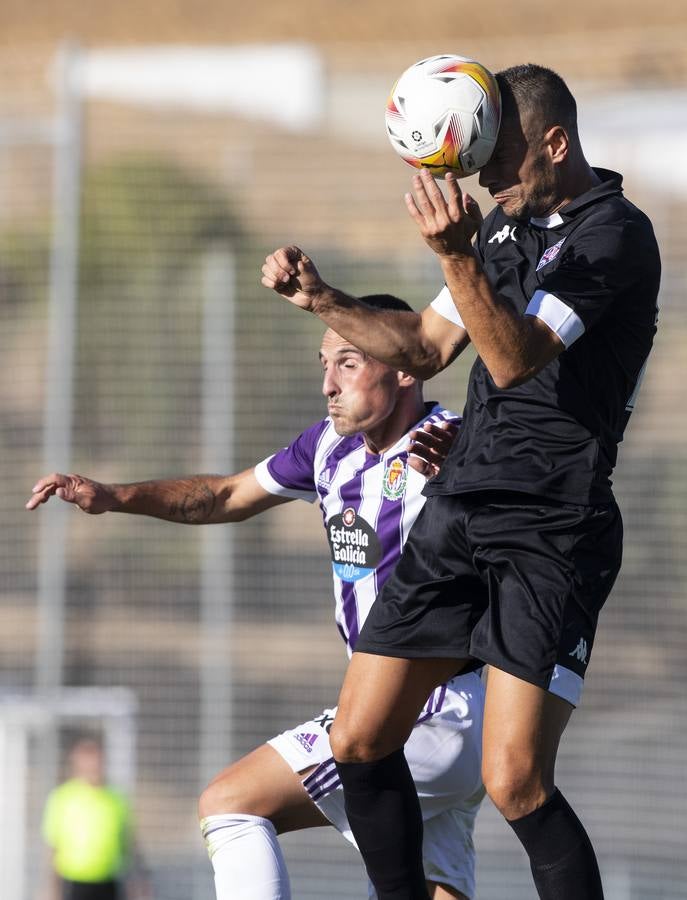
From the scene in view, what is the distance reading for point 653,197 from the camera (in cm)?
1599

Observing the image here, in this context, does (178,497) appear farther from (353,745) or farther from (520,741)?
(520,741)

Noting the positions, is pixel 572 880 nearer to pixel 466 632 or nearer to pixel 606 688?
pixel 466 632

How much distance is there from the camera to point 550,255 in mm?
4016

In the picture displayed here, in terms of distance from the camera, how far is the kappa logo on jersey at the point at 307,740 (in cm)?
461

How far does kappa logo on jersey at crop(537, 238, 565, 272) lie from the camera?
13.1 ft

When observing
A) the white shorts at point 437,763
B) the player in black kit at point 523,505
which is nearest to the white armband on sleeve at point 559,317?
the player in black kit at point 523,505

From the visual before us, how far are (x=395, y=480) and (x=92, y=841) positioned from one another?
6485 mm

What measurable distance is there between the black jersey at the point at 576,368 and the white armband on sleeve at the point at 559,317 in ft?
0.19

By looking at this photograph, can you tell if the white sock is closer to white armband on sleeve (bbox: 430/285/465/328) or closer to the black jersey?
the black jersey

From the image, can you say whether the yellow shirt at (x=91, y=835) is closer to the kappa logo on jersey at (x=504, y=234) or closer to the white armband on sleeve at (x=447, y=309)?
the white armband on sleeve at (x=447, y=309)

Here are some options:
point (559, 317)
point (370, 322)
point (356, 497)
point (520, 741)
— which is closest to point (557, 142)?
point (559, 317)

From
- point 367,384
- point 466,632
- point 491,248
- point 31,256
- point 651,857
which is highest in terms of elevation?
point 31,256

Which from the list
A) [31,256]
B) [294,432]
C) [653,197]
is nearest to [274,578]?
[294,432]

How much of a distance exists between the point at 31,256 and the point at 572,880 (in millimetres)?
11510
